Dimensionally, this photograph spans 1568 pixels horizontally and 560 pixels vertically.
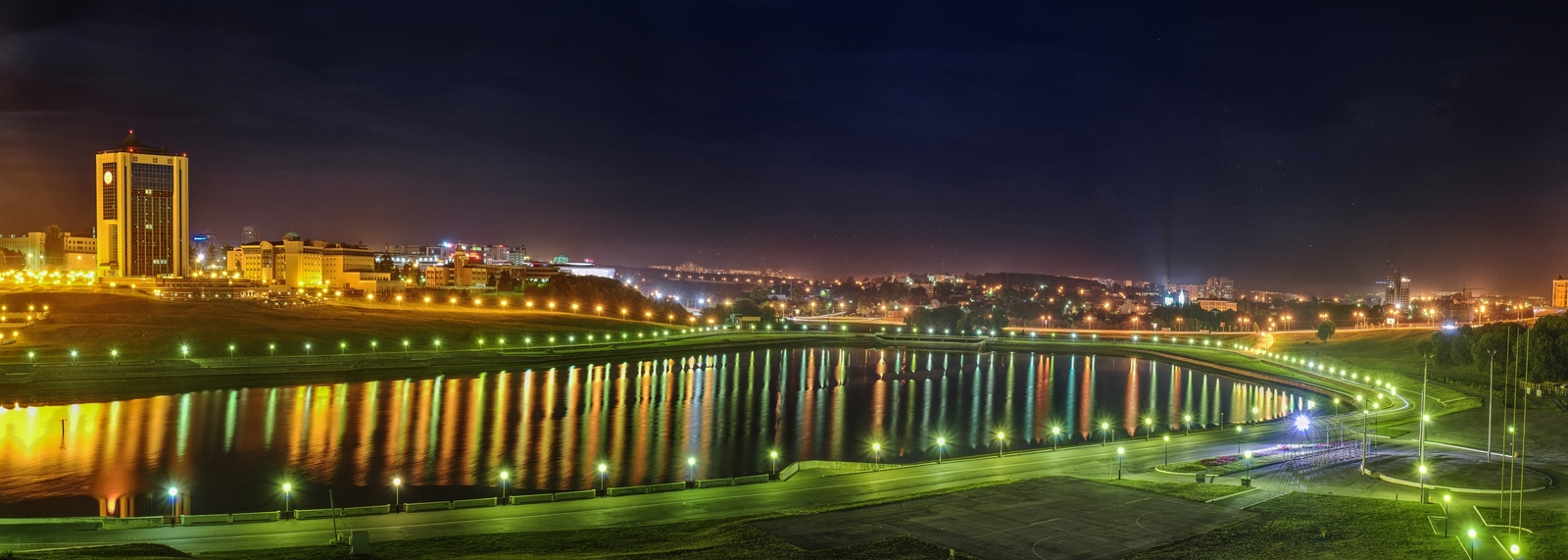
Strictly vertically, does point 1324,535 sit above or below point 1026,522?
above

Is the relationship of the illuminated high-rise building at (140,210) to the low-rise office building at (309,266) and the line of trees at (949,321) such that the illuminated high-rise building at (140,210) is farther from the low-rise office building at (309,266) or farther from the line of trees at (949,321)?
the line of trees at (949,321)

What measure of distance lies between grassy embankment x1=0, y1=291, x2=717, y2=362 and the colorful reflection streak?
930cm

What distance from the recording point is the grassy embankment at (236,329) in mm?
49875

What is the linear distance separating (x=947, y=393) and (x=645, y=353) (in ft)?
76.8

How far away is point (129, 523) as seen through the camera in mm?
17984

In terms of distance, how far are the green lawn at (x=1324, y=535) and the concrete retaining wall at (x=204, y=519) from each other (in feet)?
56.1

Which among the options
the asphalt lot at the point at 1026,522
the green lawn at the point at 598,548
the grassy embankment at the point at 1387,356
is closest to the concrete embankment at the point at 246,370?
the green lawn at the point at 598,548

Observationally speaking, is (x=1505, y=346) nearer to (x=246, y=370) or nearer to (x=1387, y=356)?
(x=1387, y=356)

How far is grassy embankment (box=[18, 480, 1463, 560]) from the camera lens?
1579 cm

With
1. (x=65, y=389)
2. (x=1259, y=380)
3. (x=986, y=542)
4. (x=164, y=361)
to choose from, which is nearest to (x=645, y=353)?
(x=164, y=361)

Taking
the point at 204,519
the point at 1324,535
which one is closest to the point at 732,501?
the point at 204,519

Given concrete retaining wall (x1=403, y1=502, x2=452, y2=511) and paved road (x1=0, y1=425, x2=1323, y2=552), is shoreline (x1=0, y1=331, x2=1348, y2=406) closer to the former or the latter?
paved road (x1=0, y1=425, x2=1323, y2=552)

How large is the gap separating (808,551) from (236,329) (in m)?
52.8

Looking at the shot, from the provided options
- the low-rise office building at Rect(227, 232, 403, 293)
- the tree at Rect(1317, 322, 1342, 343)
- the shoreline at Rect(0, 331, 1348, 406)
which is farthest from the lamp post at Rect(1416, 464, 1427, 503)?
the low-rise office building at Rect(227, 232, 403, 293)
